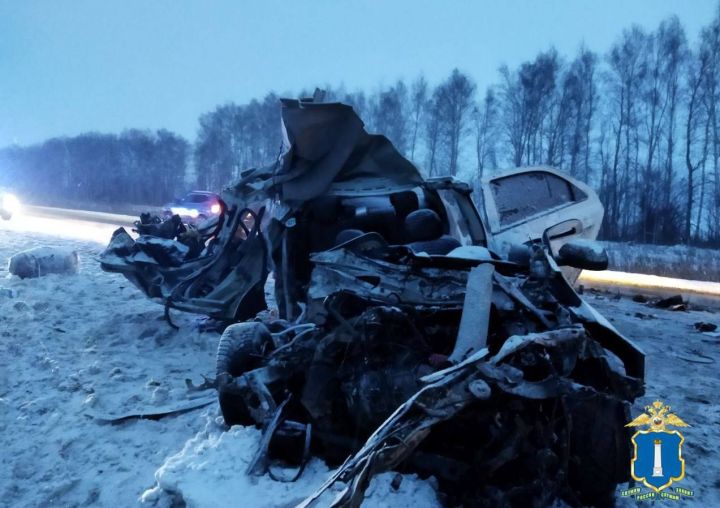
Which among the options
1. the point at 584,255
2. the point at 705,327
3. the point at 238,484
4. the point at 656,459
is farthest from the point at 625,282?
the point at 238,484

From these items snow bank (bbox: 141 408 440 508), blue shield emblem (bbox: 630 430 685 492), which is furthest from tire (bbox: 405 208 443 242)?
blue shield emblem (bbox: 630 430 685 492)

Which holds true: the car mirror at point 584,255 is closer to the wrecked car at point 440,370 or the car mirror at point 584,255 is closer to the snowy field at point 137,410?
the wrecked car at point 440,370

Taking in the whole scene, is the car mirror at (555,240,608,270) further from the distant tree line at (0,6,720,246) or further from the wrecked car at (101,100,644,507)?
the distant tree line at (0,6,720,246)

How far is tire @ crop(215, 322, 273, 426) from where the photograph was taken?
10.2 ft

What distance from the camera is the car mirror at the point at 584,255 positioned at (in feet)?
10.3

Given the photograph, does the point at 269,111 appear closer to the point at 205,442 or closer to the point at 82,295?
the point at 82,295

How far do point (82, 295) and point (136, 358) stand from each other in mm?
2871

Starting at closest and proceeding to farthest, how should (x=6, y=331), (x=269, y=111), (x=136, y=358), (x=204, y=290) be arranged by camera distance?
(x=136, y=358)
(x=6, y=331)
(x=204, y=290)
(x=269, y=111)

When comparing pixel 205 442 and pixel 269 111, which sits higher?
pixel 269 111

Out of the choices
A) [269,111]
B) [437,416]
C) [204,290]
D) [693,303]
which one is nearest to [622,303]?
[693,303]

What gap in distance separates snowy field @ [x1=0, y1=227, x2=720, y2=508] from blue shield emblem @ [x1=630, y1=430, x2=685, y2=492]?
0.33 metres

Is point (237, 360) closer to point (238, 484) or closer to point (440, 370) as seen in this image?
point (238, 484)

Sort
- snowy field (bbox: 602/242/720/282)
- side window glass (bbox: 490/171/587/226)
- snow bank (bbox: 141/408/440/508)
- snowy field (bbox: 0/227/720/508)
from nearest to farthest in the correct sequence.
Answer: snow bank (bbox: 141/408/440/508) → snowy field (bbox: 0/227/720/508) → side window glass (bbox: 490/171/587/226) → snowy field (bbox: 602/242/720/282)

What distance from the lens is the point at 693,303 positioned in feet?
31.1
